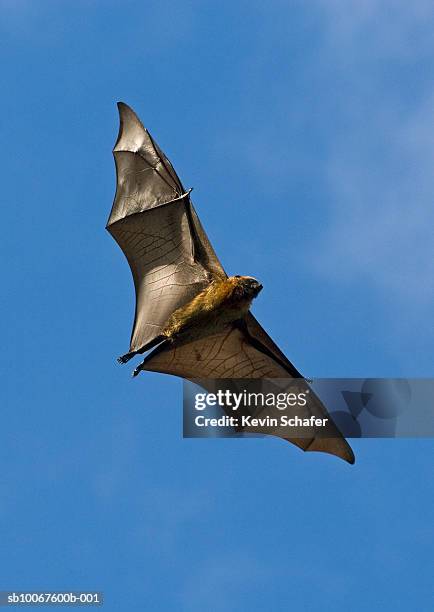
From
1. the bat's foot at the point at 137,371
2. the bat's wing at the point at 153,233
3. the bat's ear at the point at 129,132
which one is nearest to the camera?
the bat's foot at the point at 137,371

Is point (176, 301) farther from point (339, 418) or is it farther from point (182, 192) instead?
point (339, 418)

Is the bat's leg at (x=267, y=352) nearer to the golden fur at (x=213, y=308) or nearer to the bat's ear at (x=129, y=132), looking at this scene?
the golden fur at (x=213, y=308)

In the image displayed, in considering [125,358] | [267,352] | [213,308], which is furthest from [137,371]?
[267,352]

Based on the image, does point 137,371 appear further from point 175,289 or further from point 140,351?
point 175,289

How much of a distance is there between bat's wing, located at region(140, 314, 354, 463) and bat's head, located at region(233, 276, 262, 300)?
971mm

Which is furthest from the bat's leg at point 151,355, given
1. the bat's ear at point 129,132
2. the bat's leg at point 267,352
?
the bat's ear at point 129,132

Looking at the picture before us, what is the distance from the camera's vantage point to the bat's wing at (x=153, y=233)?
1930 centimetres

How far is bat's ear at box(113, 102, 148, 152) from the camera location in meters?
Answer: 19.9

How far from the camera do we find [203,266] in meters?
19.3

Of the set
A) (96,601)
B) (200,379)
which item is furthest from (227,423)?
(96,601)

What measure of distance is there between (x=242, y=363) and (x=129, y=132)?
15.8ft

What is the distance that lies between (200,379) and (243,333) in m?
1.23

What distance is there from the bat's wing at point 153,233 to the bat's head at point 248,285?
731 millimetres

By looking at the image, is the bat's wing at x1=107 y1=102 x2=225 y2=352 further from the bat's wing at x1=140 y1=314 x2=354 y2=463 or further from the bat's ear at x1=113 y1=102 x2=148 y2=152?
the bat's wing at x1=140 y1=314 x2=354 y2=463
